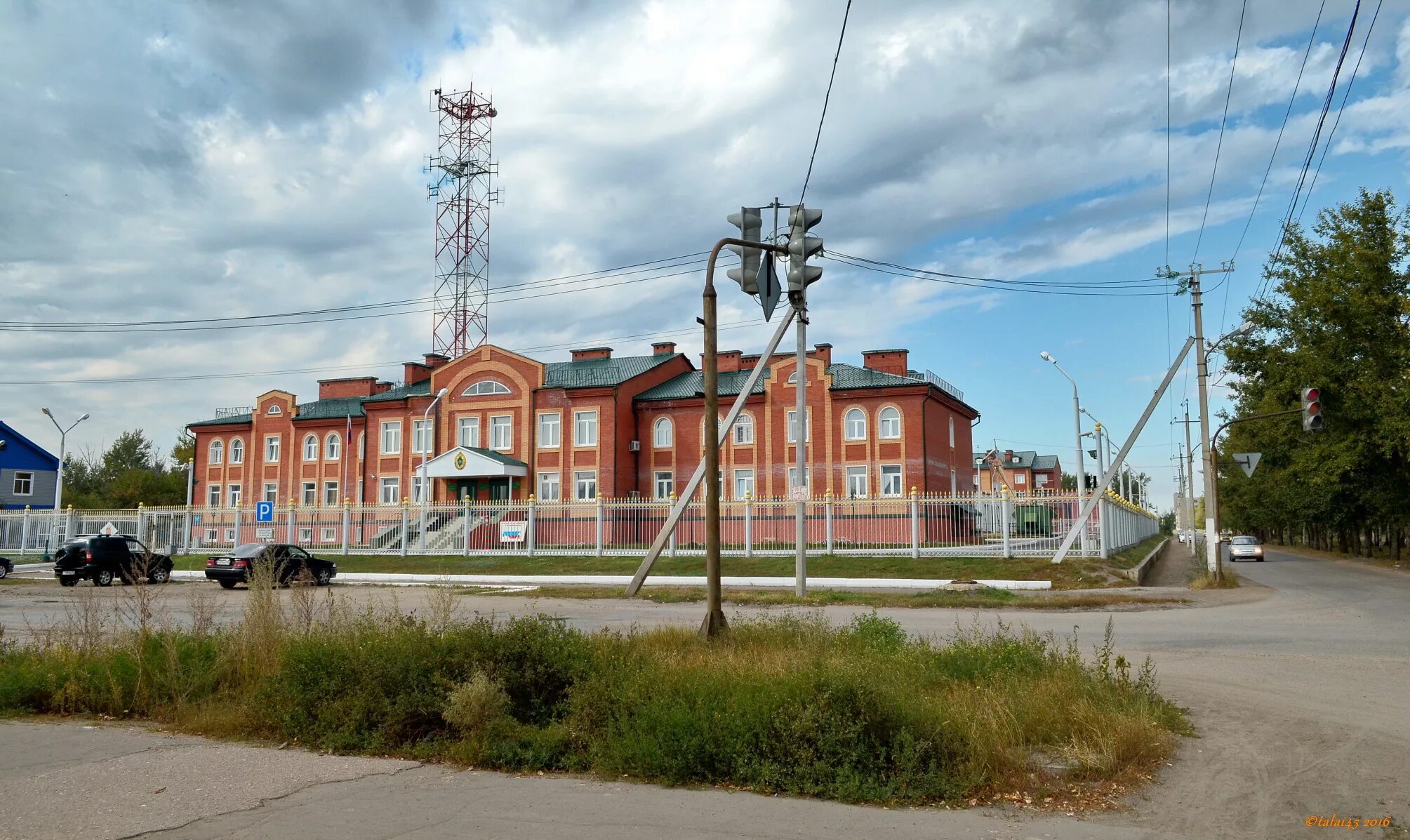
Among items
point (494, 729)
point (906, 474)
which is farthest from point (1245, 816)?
point (906, 474)

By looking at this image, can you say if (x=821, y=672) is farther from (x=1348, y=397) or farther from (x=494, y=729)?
(x=1348, y=397)

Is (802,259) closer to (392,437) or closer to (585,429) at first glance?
(585,429)

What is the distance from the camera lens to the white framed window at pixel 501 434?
46.8m

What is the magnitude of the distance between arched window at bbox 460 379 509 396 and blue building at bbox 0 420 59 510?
3062 centimetres

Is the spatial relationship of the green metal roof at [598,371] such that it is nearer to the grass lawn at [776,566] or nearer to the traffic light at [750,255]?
the grass lawn at [776,566]

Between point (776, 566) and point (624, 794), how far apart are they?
915 inches

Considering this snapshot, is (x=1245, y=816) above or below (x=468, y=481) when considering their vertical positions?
below

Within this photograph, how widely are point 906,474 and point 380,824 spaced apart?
37.5 m

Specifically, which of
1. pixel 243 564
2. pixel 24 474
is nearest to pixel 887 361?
pixel 243 564

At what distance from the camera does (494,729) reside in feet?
23.5

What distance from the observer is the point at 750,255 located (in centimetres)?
1209

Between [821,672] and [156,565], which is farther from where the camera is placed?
[156,565]

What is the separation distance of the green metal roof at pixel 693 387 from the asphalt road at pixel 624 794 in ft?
115

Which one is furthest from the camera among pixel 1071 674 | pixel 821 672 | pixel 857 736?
pixel 1071 674
